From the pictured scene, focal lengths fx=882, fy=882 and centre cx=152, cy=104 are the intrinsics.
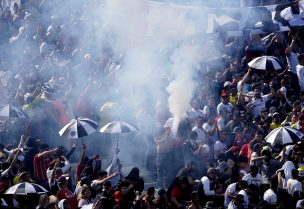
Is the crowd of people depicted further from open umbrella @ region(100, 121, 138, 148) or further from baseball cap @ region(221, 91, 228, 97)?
open umbrella @ region(100, 121, 138, 148)

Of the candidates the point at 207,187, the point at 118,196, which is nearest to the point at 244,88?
the point at 207,187

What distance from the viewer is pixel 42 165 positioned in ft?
53.1

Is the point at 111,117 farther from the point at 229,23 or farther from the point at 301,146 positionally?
the point at 301,146

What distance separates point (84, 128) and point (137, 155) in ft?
7.32

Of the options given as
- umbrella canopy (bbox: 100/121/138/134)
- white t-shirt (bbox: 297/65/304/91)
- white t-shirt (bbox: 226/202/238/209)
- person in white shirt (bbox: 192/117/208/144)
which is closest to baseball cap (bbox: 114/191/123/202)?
white t-shirt (bbox: 226/202/238/209)

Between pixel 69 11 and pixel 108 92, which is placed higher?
pixel 69 11

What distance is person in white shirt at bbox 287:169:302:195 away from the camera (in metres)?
14.0

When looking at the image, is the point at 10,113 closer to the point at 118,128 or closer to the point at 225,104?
the point at 118,128

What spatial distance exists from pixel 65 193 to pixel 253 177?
308 centimetres

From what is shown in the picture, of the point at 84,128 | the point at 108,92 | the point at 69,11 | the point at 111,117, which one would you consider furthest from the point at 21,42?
the point at 84,128

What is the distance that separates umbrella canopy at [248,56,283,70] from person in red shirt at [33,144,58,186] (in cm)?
473

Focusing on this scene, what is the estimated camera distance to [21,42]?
26.6 metres

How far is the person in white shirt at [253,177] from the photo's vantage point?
14.4 meters

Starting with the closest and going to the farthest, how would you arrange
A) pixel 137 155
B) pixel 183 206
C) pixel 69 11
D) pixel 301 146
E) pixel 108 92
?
pixel 183 206 → pixel 301 146 → pixel 137 155 → pixel 108 92 → pixel 69 11
